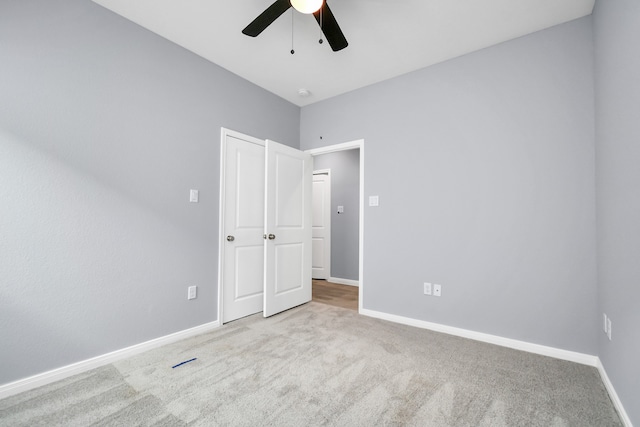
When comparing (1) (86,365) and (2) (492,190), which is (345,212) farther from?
(1) (86,365)

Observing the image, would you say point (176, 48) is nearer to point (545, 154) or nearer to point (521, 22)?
point (521, 22)

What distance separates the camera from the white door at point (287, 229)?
3.25 metres

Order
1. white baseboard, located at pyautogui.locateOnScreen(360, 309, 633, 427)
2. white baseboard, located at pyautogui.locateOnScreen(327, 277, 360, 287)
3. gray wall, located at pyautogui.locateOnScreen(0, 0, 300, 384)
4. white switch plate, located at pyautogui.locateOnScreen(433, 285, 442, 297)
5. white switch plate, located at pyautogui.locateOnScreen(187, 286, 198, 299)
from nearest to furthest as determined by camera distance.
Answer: white baseboard, located at pyautogui.locateOnScreen(360, 309, 633, 427)
gray wall, located at pyautogui.locateOnScreen(0, 0, 300, 384)
white switch plate, located at pyautogui.locateOnScreen(187, 286, 198, 299)
white switch plate, located at pyautogui.locateOnScreen(433, 285, 442, 297)
white baseboard, located at pyautogui.locateOnScreen(327, 277, 360, 287)

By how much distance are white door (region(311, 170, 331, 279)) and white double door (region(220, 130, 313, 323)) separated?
161 cm

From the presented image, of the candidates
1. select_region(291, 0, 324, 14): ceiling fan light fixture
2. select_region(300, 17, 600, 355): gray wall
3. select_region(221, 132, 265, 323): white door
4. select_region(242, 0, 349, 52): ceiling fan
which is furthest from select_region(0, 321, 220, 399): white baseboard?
select_region(291, 0, 324, 14): ceiling fan light fixture

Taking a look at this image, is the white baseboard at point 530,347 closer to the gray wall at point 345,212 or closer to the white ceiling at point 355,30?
the gray wall at point 345,212

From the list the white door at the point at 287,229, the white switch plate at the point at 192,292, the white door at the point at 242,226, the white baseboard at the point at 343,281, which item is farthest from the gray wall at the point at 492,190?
the white switch plate at the point at 192,292

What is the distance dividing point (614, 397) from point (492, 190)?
1613 millimetres

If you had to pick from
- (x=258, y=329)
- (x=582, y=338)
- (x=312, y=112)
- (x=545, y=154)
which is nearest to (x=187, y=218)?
(x=258, y=329)

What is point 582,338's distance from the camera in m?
2.18

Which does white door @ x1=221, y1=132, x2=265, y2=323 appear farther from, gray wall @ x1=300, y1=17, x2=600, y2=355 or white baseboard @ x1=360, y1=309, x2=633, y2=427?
white baseboard @ x1=360, y1=309, x2=633, y2=427

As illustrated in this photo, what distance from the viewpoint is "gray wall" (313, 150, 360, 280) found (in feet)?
16.7

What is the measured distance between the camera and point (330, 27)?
1922 mm

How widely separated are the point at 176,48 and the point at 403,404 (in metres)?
3.41
